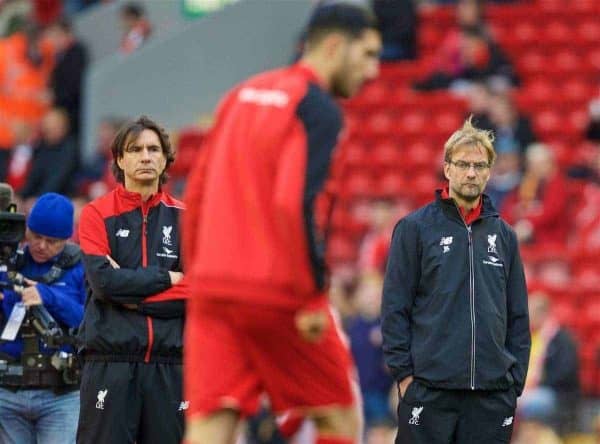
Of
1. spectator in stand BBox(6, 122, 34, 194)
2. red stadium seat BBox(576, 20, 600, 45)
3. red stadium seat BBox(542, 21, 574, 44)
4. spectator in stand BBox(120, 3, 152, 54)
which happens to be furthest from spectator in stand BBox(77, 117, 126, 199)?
red stadium seat BBox(576, 20, 600, 45)

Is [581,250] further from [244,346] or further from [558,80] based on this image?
[244,346]

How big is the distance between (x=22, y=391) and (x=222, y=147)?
273cm

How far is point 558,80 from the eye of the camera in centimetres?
1806

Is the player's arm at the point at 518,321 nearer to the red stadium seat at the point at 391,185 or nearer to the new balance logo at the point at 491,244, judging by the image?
the new balance logo at the point at 491,244

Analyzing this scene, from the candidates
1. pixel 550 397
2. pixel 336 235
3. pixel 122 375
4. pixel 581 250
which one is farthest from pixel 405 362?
pixel 336 235

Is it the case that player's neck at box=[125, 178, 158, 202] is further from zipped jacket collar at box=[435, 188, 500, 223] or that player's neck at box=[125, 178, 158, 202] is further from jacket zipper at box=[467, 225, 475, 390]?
jacket zipper at box=[467, 225, 475, 390]

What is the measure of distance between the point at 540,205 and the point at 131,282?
7.83 metres

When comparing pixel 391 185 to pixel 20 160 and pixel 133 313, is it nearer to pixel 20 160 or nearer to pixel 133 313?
pixel 20 160

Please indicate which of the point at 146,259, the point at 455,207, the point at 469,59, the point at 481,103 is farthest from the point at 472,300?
the point at 469,59

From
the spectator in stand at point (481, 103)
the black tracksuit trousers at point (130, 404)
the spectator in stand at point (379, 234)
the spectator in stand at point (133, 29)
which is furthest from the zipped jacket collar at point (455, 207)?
the spectator in stand at point (133, 29)

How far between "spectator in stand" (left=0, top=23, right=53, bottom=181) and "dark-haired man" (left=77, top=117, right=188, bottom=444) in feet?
36.1

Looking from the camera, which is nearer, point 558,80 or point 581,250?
point 581,250

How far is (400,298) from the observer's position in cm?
799

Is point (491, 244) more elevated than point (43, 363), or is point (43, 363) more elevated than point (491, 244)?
point (491, 244)
